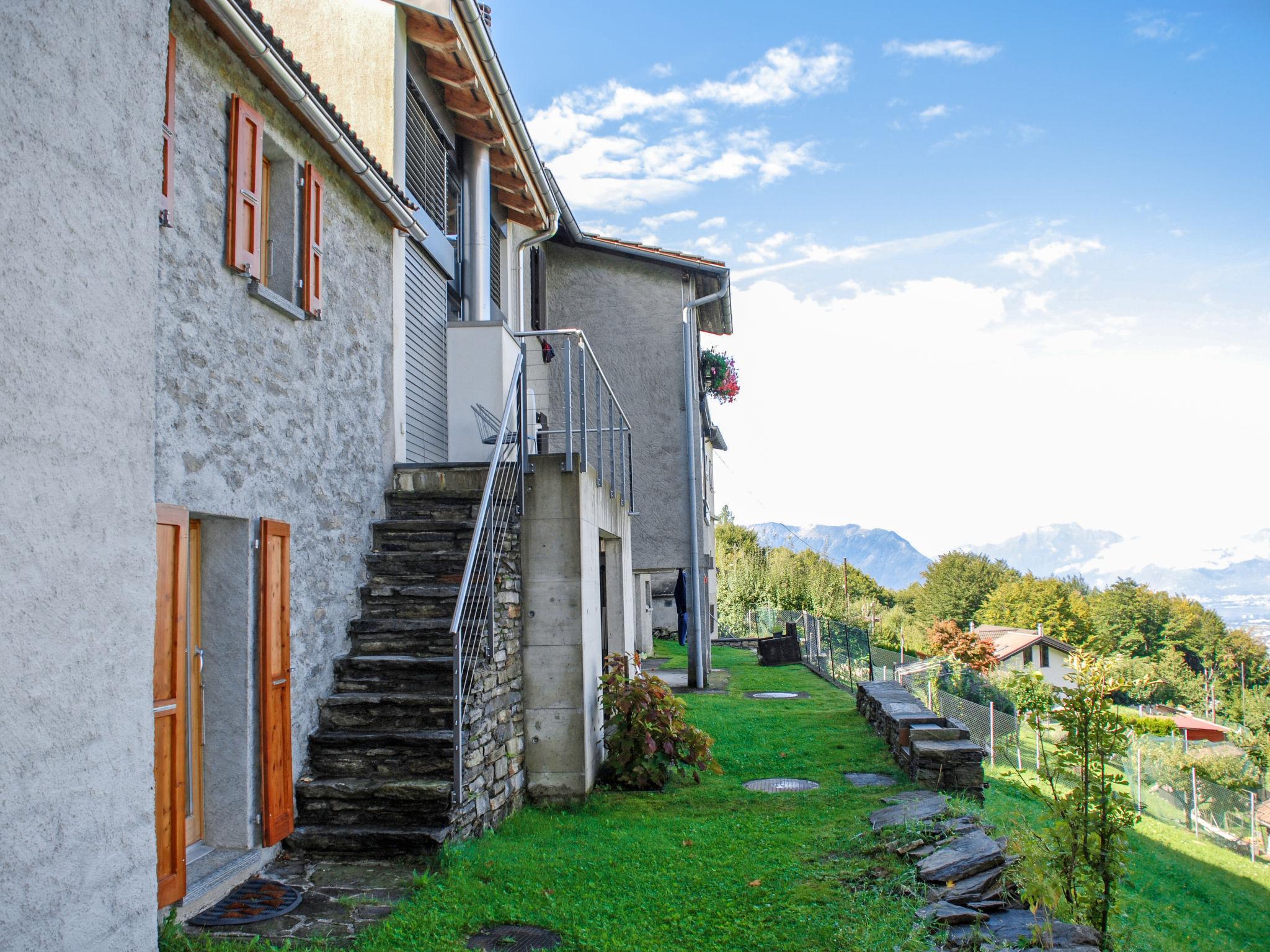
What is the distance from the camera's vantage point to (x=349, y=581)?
664 cm

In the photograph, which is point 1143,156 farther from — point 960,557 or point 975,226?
point 960,557

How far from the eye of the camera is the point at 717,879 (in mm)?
5516

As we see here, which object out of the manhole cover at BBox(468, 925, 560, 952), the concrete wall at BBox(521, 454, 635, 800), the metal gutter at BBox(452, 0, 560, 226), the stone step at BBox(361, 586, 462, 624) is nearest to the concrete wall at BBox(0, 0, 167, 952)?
the manhole cover at BBox(468, 925, 560, 952)

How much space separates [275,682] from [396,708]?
36.5 inches

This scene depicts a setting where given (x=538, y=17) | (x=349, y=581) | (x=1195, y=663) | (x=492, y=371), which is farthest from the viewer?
(x=1195, y=663)

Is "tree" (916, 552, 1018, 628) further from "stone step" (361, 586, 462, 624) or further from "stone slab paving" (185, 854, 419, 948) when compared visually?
"stone slab paving" (185, 854, 419, 948)

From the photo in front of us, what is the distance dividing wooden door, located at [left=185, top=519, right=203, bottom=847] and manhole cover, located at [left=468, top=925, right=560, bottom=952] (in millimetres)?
1715

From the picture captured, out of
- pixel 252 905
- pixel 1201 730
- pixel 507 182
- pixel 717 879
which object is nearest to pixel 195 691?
pixel 252 905

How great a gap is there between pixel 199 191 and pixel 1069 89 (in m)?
14.3

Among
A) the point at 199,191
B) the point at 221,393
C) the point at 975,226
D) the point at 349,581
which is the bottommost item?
the point at 349,581

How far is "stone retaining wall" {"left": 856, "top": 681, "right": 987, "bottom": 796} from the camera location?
789 centimetres

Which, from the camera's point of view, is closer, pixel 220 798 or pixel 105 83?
pixel 105 83

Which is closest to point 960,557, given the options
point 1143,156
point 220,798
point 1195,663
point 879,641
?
point 1195,663

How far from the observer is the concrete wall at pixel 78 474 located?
2.56 metres
